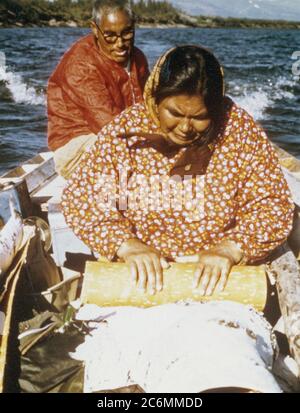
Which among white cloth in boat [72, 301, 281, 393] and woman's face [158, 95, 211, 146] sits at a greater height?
woman's face [158, 95, 211, 146]

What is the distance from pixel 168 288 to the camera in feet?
6.95

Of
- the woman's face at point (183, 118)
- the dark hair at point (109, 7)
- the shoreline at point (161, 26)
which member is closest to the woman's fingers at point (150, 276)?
the woman's face at point (183, 118)

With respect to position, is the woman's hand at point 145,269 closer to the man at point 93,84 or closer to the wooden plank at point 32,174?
the man at point 93,84

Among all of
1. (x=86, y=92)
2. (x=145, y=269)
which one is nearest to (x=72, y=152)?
(x=86, y=92)

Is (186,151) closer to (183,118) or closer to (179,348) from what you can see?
(183,118)

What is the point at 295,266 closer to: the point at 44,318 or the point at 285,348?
the point at 285,348

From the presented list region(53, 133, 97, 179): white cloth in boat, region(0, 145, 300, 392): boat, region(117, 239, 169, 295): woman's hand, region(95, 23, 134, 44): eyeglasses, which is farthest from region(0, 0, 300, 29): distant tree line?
region(117, 239, 169, 295): woman's hand

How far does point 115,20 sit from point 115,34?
112 millimetres

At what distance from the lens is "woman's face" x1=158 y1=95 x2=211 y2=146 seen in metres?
1.92

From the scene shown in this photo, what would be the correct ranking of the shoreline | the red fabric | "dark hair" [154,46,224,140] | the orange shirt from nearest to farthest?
"dark hair" [154,46,224,140], the orange shirt, the red fabric, the shoreline

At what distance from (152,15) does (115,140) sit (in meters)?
98.7

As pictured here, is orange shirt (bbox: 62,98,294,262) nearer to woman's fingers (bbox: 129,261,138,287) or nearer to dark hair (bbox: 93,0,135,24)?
woman's fingers (bbox: 129,261,138,287)

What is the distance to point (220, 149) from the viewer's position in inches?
86.1

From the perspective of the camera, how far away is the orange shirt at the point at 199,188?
219 cm
